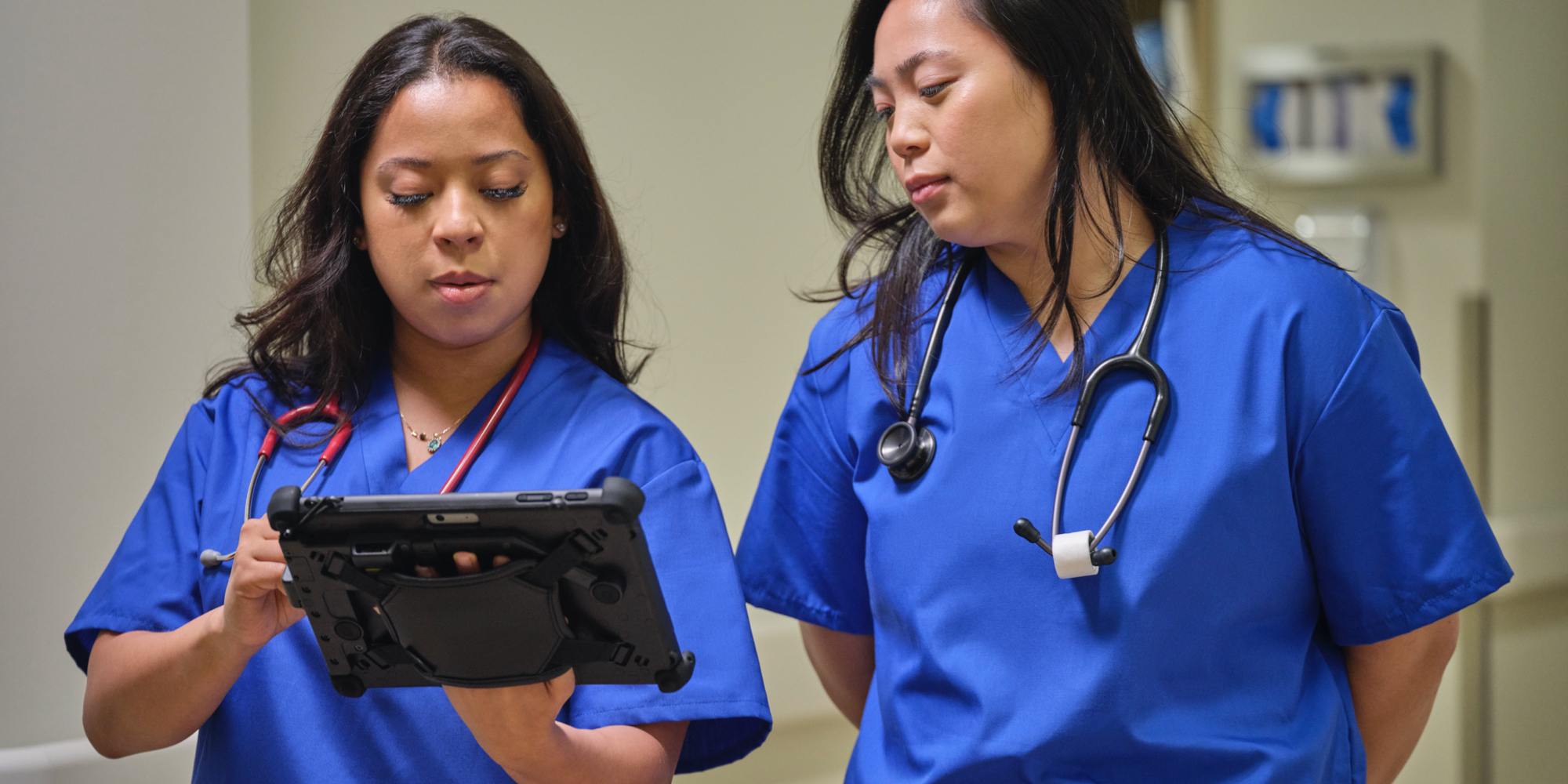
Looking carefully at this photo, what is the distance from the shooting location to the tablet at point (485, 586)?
28.4 inches

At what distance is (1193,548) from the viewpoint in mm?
949

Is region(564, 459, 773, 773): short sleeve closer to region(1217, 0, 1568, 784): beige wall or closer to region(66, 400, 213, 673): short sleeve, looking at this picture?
region(66, 400, 213, 673): short sleeve

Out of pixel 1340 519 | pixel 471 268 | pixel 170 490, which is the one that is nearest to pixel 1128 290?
pixel 1340 519

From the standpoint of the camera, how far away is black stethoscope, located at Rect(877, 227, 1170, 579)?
0.95m

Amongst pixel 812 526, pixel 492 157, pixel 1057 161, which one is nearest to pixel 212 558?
pixel 492 157

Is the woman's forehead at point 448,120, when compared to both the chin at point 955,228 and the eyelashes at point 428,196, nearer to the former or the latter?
the eyelashes at point 428,196

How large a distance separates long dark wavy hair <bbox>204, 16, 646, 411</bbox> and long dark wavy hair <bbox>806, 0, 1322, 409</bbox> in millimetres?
245

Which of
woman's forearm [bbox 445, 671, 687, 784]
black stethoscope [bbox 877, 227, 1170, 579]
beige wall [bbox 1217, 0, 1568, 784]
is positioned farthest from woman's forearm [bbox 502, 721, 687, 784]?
beige wall [bbox 1217, 0, 1568, 784]

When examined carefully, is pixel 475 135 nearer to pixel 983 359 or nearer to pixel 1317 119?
pixel 983 359

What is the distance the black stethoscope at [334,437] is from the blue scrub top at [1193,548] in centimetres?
36

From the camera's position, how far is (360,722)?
3.27 ft

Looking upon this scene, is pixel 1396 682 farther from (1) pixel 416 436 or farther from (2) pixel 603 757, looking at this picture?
(1) pixel 416 436

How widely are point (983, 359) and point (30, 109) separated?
102 centimetres

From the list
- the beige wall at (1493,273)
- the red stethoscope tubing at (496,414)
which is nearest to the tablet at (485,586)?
the red stethoscope tubing at (496,414)
